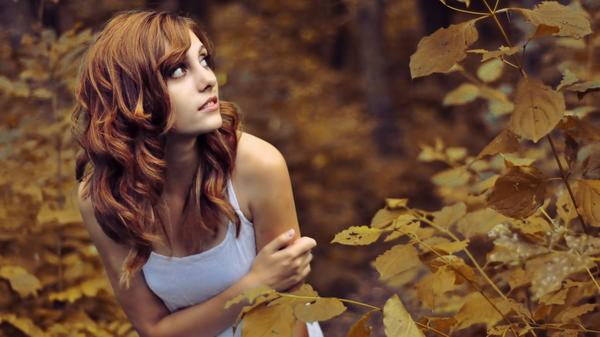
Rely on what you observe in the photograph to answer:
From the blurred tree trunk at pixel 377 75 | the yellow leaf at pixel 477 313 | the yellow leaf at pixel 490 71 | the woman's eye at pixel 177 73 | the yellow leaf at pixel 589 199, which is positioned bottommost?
the blurred tree trunk at pixel 377 75

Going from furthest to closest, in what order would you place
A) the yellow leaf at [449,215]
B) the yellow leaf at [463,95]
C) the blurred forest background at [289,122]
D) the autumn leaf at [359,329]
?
the blurred forest background at [289,122] → the yellow leaf at [463,95] → the yellow leaf at [449,215] → the autumn leaf at [359,329]

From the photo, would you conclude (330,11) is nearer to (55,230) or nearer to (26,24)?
(26,24)

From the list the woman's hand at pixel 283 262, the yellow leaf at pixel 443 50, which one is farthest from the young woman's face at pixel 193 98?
the yellow leaf at pixel 443 50

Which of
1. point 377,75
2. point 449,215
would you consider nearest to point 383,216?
point 449,215

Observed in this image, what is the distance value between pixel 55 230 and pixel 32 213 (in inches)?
4.1

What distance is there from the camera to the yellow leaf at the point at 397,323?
1.43 meters

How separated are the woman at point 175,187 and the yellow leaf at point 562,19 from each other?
864 millimetres

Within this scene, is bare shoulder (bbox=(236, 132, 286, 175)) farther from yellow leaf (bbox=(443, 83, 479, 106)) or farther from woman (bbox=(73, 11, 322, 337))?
yellow leaf (bbox=(443, 83, 479, 106))

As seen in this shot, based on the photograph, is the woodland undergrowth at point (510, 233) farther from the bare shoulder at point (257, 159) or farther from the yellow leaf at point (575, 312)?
the bare shoulder at point (257, 159)

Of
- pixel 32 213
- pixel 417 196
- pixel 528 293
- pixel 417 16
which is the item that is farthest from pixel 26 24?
pixel 417 16

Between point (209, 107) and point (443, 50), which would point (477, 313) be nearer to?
point (443, 50)

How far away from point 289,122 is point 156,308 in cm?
614

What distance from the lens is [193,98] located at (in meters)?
2.10

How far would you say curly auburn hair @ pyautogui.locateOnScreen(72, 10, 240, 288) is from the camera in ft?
6.94
